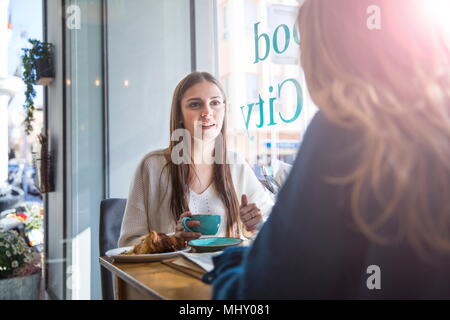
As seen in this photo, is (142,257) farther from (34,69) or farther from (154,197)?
(34,69)

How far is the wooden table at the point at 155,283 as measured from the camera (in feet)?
2.12

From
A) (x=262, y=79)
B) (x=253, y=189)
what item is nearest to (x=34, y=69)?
(x=262, y=79)

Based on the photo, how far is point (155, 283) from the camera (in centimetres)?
71

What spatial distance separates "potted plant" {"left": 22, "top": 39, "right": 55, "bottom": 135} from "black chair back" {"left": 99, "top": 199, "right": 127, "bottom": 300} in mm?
1392

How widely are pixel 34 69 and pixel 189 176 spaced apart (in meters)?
1.89

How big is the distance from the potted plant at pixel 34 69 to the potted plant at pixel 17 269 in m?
0.72

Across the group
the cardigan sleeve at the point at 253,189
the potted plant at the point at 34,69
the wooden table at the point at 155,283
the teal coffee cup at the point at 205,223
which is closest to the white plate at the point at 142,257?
the wooden table at the point at 155,283

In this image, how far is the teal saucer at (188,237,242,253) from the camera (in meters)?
0.92

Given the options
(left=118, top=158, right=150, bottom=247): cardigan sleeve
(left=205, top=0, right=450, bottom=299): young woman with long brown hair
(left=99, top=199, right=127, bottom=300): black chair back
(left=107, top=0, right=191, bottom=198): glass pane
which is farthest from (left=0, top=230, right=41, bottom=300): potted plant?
(left=205, top=0, right=450, bottom=299): young woman with long brown hair

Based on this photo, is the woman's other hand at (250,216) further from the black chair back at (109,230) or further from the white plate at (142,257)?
the black chair back at (109,230)

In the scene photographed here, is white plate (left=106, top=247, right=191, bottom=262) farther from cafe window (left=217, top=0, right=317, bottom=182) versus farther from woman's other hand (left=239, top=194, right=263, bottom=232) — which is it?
cafe window (left=217, top=0, right=317, bottom=182)

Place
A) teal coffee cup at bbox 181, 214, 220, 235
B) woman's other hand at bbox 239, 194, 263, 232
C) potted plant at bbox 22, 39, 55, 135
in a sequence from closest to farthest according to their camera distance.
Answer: teal coffee cup at bbox 181, 214, 220, 235
woman's other hand at bbox 239, 194, 263, 232
potted plant at bbox 22, 39, 55, 135

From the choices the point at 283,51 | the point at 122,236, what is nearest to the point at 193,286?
the point at 122,236
